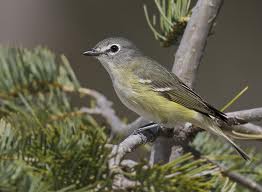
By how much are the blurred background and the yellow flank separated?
1.40 metres

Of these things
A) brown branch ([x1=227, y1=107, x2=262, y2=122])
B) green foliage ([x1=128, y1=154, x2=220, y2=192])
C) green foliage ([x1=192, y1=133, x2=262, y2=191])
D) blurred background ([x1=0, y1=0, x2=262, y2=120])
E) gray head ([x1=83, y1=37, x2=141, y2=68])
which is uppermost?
blurred background ([x1=0, y1=0, x2=262, y2=120])

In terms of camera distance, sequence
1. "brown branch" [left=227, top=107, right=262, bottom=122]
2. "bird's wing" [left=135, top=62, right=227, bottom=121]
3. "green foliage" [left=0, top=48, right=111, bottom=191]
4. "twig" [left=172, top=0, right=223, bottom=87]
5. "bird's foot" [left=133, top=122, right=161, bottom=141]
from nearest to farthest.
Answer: "green foliage" [left=0, top=48, right=111, bottom=191] → "brown branch" [left=227, top=107, right=262, bottom=122] → "bird's foot" [left=133, top=122, right=161, bottom=141] → "twig" [left=172, top=0, right=223, bottom=87] → "bird's wing" [left=135, top=62, right=227, bottom=121]

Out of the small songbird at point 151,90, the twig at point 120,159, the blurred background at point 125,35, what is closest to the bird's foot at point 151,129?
the small songbird at point 151,90

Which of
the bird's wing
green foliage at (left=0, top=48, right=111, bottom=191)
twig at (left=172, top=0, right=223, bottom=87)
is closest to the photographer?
green foliage at (left=0, top=48, right=111, bottom=191)

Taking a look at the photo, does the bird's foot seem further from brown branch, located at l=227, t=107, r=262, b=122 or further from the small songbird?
brown branch, located at l=227, t=107, r=262, b=122

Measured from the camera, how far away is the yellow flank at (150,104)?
2422mm

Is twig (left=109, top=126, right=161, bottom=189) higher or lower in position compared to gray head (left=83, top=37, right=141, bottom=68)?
lower

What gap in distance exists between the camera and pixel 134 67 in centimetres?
284

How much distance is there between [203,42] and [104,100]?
1.75 ft

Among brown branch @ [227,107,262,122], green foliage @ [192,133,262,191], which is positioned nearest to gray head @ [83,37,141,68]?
green foliage @ [192,133,262,191]

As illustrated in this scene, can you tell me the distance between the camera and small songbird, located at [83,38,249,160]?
2.37 m

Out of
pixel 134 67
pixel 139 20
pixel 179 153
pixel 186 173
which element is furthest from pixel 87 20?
pixel 186 173

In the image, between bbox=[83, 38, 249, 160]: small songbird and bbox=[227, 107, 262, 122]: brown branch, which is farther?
bbox=[83, 38, 249, 160]: small songbird

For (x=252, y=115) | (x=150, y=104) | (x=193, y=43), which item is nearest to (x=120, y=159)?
(x=252, y=115)
